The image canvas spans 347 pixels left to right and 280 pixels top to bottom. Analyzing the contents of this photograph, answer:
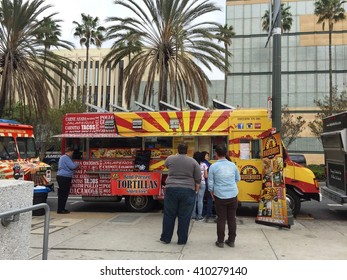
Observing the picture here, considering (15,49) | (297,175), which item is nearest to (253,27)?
(15,49)

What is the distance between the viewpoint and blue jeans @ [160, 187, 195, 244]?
6.29m

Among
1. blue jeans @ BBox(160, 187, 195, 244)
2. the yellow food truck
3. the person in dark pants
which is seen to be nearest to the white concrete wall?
blue jeans @ BBox(160, 187, 195, 244)

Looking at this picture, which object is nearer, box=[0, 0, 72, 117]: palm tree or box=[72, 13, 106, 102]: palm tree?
box=[0, 0, 72, 117]: palm tree

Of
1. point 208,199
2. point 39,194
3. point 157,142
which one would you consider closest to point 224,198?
point 208,199

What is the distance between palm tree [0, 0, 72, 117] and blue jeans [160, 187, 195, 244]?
12.0 metres

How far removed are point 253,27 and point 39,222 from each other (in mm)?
45736

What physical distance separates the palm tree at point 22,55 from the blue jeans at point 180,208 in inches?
471

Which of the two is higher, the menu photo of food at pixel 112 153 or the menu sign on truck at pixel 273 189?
the menu photo of food at pixel 112 153

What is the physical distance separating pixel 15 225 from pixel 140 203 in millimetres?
6610

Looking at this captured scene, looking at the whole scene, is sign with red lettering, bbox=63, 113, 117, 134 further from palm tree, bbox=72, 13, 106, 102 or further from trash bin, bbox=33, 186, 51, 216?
palm tree, bbox=72, 13, 106, 102

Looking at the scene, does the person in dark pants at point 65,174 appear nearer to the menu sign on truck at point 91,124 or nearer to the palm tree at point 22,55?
the menu sign on truck at point 91,124

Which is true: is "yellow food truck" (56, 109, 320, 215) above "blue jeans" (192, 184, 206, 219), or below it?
above

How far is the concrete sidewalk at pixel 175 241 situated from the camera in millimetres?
5797

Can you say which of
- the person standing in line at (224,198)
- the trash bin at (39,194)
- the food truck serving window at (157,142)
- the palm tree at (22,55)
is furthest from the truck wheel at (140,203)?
the palm tree at (22,55)
